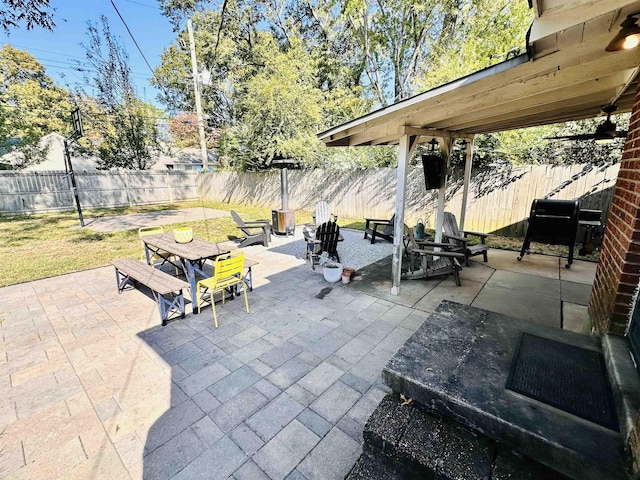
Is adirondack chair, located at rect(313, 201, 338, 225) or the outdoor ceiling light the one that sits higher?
the outdoor ceiling light

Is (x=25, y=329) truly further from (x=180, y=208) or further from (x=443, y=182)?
(x=180, y=208)

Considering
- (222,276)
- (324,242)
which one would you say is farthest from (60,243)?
(324,242)

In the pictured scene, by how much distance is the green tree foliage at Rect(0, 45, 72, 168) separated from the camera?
44.5 feet

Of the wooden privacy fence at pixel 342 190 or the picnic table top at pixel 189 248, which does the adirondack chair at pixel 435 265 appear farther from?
the wooden privacy fence at pixel 342 190

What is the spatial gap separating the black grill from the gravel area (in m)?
2.67

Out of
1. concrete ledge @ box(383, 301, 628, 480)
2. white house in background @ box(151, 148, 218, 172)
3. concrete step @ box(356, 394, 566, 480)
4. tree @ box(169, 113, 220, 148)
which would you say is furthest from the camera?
white house in background @ box(151, 148, 218, 172)

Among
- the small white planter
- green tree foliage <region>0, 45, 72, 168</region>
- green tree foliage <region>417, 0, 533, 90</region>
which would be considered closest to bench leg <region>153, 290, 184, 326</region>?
the small white planter

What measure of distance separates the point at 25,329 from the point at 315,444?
378 cm

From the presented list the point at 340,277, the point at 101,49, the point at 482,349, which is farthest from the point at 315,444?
the point at 101,49

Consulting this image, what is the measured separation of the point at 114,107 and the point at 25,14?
12.1 metres

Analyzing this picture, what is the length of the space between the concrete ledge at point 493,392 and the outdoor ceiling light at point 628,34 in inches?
70.1

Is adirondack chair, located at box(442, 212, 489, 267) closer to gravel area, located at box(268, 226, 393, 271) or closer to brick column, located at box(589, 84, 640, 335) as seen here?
gravel area, located at box(268, 226, 393, 271)

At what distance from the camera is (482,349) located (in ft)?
6.04

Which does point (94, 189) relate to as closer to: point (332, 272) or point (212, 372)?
point (332, 272)
